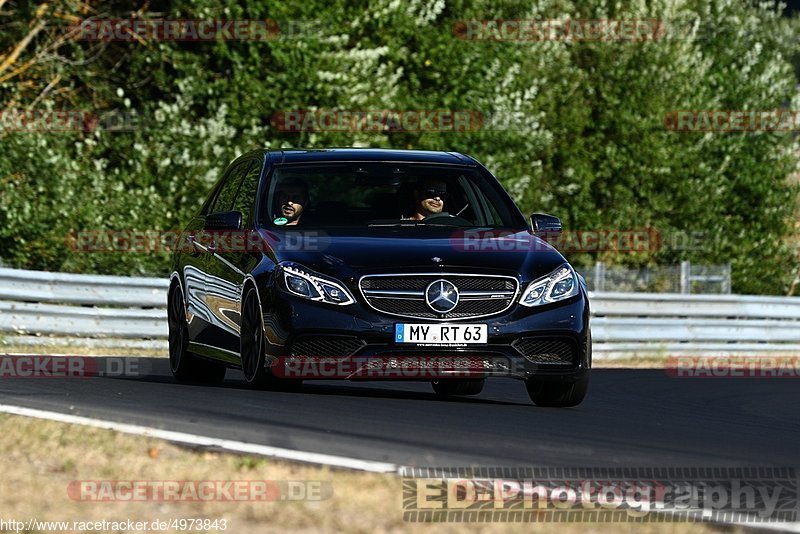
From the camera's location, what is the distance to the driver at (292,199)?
11203 mm

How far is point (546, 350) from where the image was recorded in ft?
34.1

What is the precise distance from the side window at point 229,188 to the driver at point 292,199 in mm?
958

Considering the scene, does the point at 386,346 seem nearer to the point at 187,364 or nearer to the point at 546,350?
the point at 546,350

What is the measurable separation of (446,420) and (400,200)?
2440mm

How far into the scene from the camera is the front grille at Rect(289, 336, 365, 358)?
33.0 feet

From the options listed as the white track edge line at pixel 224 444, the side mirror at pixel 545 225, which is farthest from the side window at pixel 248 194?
the white track edge line at pixel 224 444

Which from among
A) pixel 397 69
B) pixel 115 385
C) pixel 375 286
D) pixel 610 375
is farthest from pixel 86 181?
pixel 375 286

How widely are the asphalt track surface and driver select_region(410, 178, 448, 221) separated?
1219mm

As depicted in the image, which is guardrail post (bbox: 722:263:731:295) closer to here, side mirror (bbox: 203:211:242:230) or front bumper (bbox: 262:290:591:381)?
side mirror (bbox: 203:211:242:230)

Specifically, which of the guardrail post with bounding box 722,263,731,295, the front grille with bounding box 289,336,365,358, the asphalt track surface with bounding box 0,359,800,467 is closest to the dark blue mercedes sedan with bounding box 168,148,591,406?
the front grille with bounding box 289,336,365,358

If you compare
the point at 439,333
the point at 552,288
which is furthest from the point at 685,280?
the point at 439,333

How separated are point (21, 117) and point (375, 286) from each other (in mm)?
15582

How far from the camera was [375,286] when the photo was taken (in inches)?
397

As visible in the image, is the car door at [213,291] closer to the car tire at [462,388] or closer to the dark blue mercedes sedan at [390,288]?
the dark blue mercedes sedan at [390,288]
